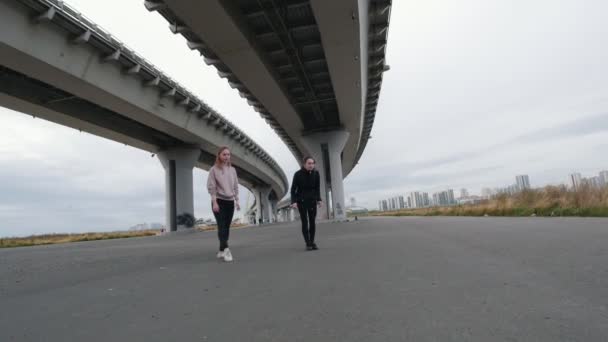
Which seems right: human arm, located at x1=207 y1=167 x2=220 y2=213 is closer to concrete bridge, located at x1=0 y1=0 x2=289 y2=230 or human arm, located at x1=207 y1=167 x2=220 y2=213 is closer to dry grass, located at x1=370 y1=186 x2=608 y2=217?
concrete bridge, located at x1=0 y1=0 x2=289 y2=230

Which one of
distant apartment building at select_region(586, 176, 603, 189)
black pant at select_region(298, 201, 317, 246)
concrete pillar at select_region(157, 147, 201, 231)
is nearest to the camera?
black pant at select_region(298, 201, 317, 246)

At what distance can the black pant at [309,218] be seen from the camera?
24.0 feet

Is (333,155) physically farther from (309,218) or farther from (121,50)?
(309,218)

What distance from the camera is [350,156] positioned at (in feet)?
162

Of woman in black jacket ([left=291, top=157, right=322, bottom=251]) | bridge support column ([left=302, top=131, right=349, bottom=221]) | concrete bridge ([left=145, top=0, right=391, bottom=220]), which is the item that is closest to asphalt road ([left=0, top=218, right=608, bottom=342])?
woman in black jacket ([left=291, top=157, right=322, bottom=251])

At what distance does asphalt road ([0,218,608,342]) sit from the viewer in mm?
2270

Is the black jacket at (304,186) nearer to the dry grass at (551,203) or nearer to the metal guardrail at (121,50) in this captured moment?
the dry grass at (551,203)

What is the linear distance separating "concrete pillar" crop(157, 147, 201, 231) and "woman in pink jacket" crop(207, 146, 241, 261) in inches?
942

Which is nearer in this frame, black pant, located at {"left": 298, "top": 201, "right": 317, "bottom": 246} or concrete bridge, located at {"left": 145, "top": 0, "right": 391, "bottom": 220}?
black pant, located at {"left": 298, "top": 201, "right": 317, "bottom": 246}

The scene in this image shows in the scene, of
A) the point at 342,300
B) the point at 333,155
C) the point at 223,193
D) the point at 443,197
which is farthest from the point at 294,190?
the point at 443,197

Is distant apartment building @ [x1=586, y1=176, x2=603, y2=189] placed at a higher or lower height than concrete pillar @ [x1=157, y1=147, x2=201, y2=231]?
lower

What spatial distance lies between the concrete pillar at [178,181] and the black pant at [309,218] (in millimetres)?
23852

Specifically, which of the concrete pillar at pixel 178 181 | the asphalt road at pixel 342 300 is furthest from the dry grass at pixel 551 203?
the concrete pillar at pixel 178 181

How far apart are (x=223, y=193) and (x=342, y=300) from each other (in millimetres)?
4089
